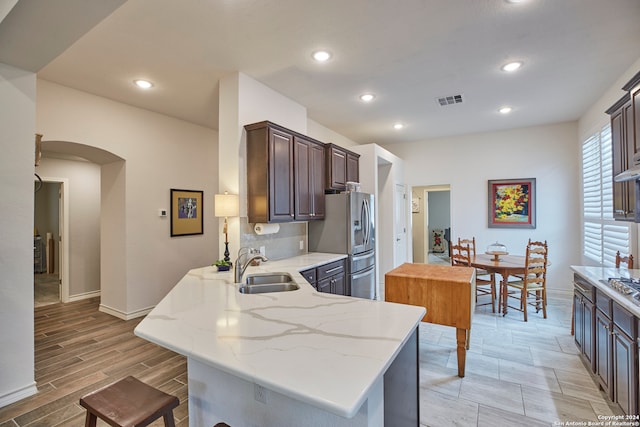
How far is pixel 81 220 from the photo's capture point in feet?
17.5

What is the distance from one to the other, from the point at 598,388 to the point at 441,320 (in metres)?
1.26

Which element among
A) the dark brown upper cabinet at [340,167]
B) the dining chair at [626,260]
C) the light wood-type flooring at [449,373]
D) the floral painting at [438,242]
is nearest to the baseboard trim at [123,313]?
the light wood-type flooring at [449,373]

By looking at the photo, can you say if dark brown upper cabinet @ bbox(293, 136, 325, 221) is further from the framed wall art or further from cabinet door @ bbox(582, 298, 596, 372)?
cabinet door @ bbox(582, 298, 596, 372)

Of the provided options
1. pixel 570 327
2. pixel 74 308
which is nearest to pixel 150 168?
pixel 74 308

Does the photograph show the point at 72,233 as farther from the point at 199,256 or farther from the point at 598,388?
the point at 598,388

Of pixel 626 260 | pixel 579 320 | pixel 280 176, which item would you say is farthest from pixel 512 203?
pixel 280 176

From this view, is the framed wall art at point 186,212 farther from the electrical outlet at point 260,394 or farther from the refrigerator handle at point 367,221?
the electrical outlet at point 260,394

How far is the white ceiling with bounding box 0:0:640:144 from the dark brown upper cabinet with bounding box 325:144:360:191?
2.18 feet

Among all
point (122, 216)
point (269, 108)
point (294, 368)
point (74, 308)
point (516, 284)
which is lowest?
point (74, 308)

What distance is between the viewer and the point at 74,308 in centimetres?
479

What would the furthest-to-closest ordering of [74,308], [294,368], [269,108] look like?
[74,308], [269,108], [294,368]

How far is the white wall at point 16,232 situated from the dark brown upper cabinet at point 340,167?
308 centimetres

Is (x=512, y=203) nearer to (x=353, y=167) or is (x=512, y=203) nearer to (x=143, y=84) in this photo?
(x=353, y=167)

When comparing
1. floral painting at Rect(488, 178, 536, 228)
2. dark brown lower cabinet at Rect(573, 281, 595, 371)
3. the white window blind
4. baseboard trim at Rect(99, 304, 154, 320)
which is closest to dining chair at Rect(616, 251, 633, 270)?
the white window blind
